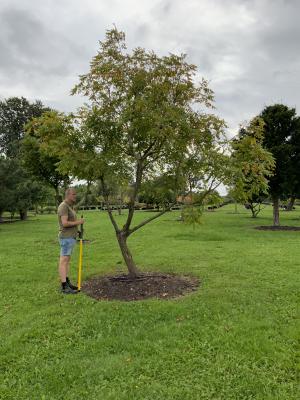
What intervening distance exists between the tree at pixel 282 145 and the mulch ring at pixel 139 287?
13.9 meters

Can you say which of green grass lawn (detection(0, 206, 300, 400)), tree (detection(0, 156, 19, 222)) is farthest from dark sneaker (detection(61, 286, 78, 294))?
tree (detection(0, 156, 19, 222))

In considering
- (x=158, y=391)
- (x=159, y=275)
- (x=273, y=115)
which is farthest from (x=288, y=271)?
(x=273, y=115)

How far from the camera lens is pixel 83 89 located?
24.2ft

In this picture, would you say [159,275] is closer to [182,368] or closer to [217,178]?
[217,178]

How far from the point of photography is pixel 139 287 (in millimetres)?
7391

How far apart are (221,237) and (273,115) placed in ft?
29.6

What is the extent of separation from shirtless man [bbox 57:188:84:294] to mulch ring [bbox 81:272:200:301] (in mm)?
444

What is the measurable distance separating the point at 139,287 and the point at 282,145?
15.6m

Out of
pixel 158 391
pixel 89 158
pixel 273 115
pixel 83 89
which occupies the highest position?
pixel 273 115

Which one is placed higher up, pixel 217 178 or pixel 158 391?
pixel 217 178

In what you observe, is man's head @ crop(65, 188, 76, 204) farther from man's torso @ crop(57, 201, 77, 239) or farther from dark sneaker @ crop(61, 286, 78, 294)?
dark sneaker @ crop(61, 286, 78, 294)

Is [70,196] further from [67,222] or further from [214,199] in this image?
[214,199]

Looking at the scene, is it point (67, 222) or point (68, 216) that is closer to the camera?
point (67, 222)

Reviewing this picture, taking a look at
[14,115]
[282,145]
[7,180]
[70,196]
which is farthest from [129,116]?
[14,115]
